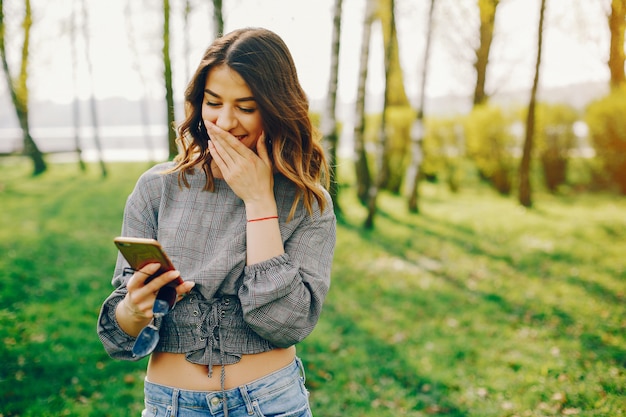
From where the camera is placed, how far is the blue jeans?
176 cm

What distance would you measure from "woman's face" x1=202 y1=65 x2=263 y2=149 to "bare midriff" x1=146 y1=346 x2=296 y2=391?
80cm

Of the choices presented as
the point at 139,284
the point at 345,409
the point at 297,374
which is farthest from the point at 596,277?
the point at 139,284

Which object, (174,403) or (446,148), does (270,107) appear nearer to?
(174,403)

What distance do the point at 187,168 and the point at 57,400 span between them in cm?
342

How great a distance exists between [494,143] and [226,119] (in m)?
13.3

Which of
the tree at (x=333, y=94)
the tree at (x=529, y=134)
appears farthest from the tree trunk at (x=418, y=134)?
the tree at (x=529, y=134)

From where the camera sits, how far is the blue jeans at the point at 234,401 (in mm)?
1765

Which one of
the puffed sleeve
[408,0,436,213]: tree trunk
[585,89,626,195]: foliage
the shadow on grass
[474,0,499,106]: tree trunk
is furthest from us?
[474,0,499,106]: tree trunk

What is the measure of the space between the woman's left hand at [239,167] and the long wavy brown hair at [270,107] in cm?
10

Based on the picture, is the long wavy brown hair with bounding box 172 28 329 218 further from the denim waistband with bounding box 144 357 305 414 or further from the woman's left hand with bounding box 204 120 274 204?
the denim waistband with bounding box 144 357 305 414

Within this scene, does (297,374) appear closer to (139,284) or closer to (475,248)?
(139,284)

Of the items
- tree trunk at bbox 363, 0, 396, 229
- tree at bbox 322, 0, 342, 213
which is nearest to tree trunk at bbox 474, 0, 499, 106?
tree trunk at bbox 363, 0, 396, 229

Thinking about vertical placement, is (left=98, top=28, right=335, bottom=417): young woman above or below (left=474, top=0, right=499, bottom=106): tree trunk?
below

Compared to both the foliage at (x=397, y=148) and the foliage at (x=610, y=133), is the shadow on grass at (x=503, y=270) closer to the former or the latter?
the foliage at (x=397, y=148)
